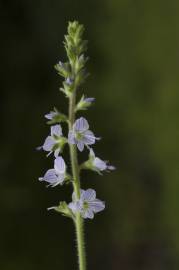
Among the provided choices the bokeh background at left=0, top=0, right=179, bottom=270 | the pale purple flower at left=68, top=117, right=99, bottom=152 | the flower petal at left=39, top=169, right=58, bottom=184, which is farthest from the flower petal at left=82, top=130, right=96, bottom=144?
the bokeh background at left=0, top=0, right=179, bottom=270

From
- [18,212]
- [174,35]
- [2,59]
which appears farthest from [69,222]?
[174,35]

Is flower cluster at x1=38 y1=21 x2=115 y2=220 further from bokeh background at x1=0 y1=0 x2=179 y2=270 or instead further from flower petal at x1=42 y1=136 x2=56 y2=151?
bokeh background at x1=0 y1=0 x2=179 y2=270

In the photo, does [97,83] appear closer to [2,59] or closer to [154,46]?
[154,46]

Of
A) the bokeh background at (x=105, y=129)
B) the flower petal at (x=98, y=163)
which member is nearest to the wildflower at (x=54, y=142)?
the flower petal at (x=98, y=163)

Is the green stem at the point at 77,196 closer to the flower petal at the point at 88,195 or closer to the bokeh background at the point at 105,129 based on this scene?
the flower petal at the point at 88,195

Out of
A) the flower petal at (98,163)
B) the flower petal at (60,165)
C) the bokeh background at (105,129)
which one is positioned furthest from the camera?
the bokeh background at (105,129)

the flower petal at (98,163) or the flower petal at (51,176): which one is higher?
the flower petal at (98,163)
